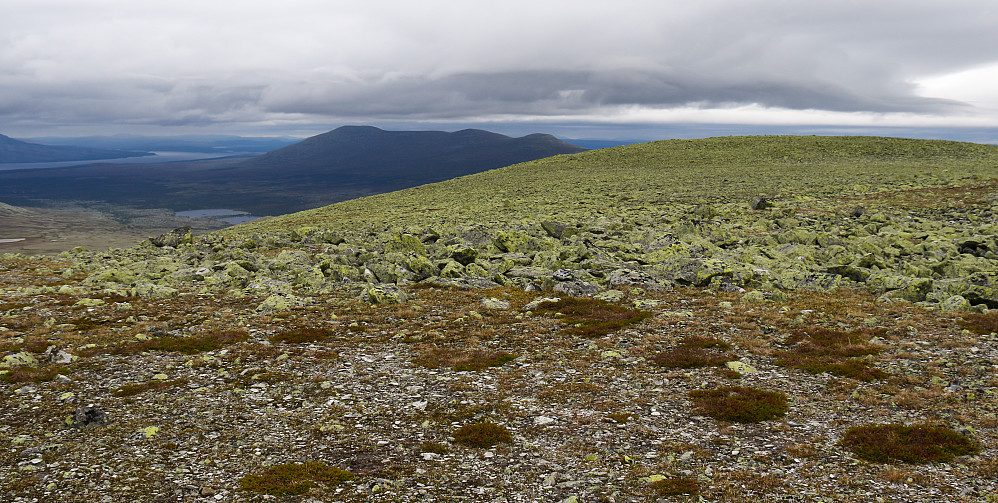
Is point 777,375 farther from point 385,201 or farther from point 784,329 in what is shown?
point 385,201

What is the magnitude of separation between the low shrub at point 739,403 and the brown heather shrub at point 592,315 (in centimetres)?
651

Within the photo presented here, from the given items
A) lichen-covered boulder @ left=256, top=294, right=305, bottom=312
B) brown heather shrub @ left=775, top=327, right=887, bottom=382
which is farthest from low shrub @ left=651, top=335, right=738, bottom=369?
lichen-covered boulder @ left=256, top=294, right=305, bottom=312

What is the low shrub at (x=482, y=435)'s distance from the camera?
13648 millimetres

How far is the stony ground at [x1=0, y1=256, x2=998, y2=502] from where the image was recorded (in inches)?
459

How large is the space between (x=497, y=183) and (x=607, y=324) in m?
85.6

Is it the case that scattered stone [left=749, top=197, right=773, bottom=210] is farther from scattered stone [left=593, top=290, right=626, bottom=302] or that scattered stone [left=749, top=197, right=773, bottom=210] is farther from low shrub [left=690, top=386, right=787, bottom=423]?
low shrub [left=690, top=386, right=787, bottom=423]

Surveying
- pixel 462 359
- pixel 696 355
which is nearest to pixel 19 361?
pixel 462 359

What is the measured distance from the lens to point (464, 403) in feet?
53.1

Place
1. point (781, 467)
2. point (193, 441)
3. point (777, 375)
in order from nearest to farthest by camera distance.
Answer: point (781, 467), point (193, 441), point (777, 375)

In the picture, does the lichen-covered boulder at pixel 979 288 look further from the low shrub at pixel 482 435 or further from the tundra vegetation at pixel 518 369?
the low shrub at pixel 482 435

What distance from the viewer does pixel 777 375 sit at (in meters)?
17.6

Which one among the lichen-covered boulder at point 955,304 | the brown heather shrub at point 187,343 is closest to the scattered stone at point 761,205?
the lichen-covered boulder at point 955,304

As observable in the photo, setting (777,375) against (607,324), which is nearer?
(777,375)

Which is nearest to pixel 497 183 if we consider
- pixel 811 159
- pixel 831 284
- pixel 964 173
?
pixel 811 159
